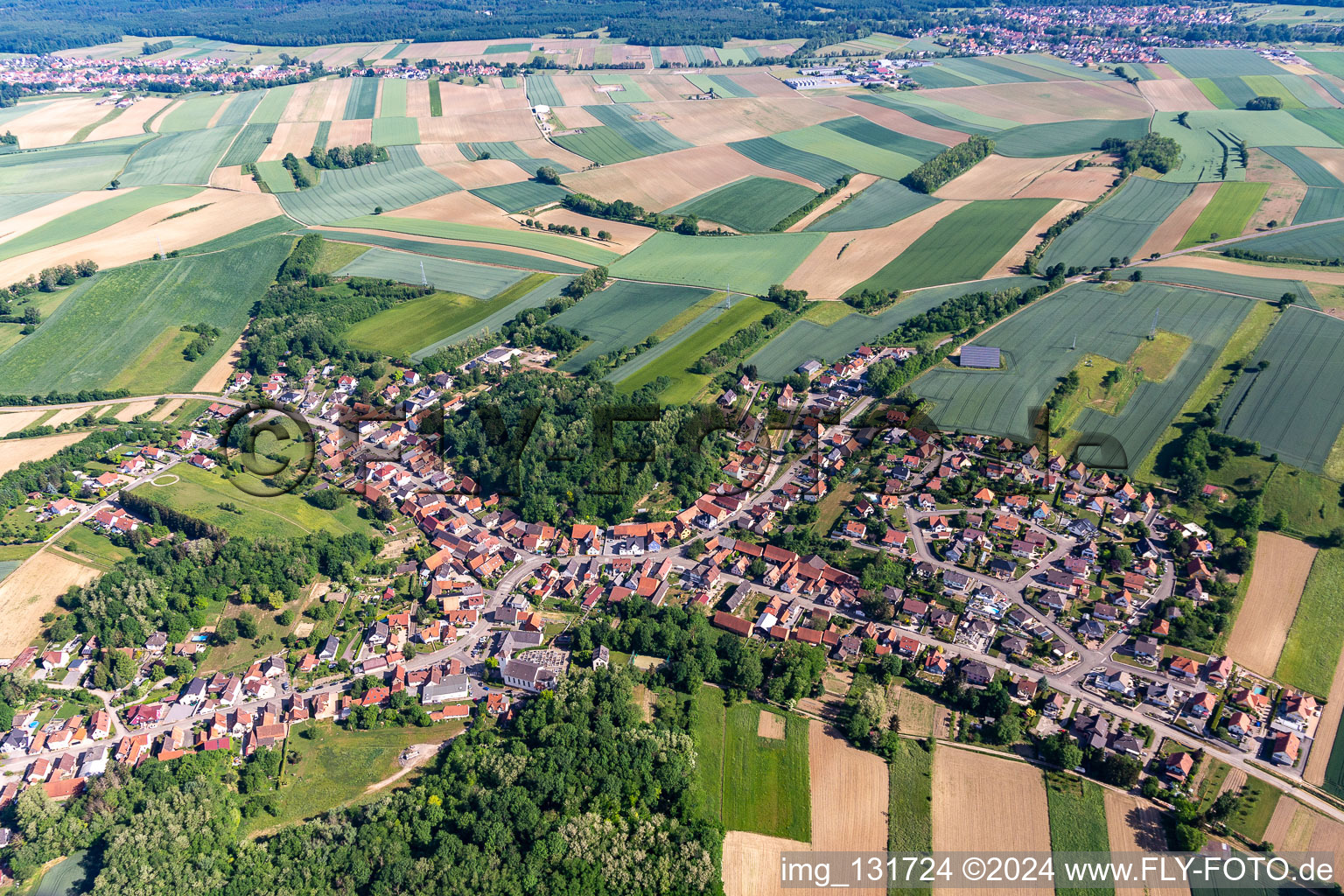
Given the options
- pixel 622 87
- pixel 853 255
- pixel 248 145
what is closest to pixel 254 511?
pixel 853 255

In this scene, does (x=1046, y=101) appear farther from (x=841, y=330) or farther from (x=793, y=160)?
(x=841, y=330)

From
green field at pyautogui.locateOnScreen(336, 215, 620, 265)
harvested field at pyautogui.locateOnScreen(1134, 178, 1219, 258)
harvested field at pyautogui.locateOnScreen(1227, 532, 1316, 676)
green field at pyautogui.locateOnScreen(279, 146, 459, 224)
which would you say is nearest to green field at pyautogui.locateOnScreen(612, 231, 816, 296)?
green field at pyautogui.locateOnScreen(336, 215, 620, 265)

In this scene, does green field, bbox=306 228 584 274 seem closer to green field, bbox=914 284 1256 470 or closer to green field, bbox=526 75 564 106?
green field, bbox=914 284 1256 470

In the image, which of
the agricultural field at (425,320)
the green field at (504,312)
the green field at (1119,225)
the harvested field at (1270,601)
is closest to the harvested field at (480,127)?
the agricultural field at (425,320)

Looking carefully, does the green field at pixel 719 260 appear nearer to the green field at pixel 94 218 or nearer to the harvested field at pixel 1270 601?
the harvested field at pixel 1270 601

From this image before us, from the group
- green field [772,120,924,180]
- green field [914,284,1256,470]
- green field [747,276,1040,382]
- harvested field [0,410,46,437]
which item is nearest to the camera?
green field [914,284,1256,470]

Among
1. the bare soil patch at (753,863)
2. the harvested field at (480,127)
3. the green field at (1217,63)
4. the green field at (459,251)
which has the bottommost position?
the bare soil patch at (753,863)

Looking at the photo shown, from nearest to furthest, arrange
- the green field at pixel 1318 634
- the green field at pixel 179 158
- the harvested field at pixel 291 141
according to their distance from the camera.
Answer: the green field at pixel 1318 634 → the green field at pixel 179 158 → the harvested field at pixel 291 141
